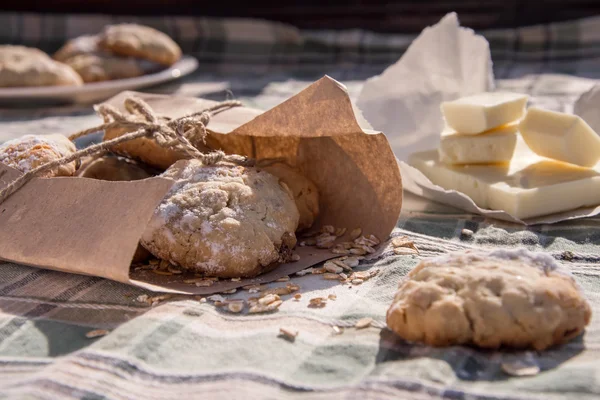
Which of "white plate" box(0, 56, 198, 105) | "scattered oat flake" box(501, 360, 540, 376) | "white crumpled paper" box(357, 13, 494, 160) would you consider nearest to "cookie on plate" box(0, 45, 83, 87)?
"white plate" box(0, 56, 198, 105)


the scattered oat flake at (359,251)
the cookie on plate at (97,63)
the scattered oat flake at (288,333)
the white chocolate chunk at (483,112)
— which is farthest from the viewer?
the cookie on plate at (97,63)

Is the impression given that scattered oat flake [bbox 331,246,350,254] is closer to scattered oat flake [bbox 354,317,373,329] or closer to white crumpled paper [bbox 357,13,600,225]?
scattered oat flake [bbox 354,317,373,329]

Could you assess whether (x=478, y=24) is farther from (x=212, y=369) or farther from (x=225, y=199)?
(x=212, y=369)

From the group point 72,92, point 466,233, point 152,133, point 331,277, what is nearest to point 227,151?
point 152,133

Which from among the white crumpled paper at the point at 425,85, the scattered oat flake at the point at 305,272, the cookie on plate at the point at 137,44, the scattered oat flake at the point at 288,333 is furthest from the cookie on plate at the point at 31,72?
the scattered oat flake at the point at 288,333

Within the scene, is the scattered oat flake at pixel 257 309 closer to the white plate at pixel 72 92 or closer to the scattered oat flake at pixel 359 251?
the scattered oat flake at pixel 359 251

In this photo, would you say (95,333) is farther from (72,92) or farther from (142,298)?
(72,92)
